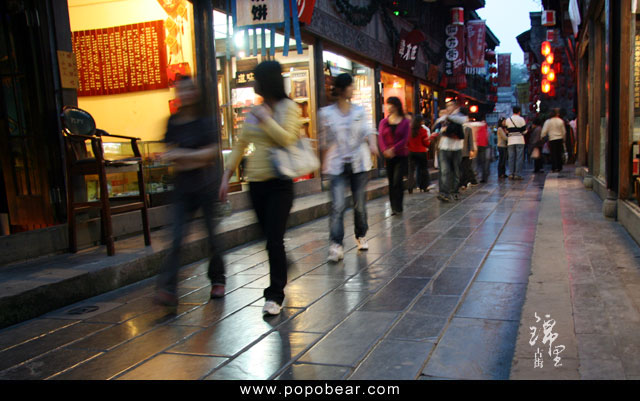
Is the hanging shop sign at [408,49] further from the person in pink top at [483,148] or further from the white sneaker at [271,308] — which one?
the white sneaker at [271,308]

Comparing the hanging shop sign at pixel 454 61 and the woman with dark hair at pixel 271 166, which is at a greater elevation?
the hanging shop sign at pixel 454 61

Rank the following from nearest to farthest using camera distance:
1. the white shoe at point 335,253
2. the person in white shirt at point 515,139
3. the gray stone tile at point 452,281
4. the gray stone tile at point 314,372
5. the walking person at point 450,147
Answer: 1. the gray stone tile at point 314,372
2. the gray stone tile at point 452,281
3. the white shoe at point 335,253
4. the walking person at point 450,147
5. the person in white shirt at point 515,139

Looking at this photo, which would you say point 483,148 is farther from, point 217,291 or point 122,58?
point 217,291

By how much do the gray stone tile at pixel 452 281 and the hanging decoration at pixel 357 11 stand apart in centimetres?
A: 1053

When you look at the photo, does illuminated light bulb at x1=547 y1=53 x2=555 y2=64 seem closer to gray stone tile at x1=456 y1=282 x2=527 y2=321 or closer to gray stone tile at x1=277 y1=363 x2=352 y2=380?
gray stone tile at x1=456 y1=282 x2=527 y2=321

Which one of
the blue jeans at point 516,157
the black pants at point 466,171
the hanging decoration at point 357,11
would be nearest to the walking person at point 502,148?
the blue jeans at point 516,157

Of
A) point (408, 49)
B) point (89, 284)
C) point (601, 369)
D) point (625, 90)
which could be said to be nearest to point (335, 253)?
point (89, 284)

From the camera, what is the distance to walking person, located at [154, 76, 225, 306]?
14.3 ft

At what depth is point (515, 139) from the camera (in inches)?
610

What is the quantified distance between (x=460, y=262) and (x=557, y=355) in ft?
8.88

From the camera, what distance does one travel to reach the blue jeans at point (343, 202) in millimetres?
6102

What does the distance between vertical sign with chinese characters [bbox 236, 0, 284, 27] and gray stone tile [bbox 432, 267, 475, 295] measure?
645 cm

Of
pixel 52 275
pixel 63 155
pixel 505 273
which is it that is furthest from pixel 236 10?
pixel 505 273

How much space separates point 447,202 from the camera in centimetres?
1109
